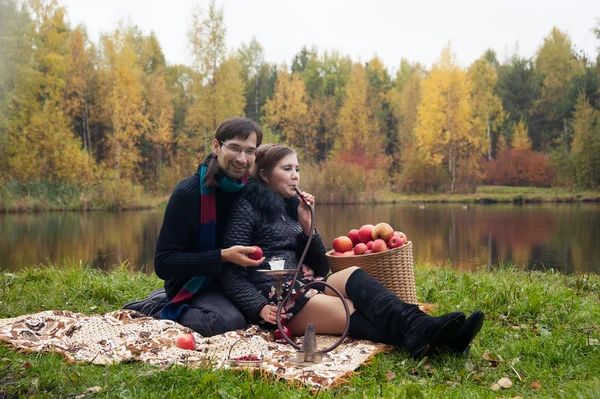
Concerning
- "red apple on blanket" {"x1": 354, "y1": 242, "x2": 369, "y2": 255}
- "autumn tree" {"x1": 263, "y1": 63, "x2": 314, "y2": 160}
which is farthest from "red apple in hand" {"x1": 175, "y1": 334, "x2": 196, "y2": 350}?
"autumn tree" {"x1": 263, "y1": 63, "x2": 314, "y2": 160}

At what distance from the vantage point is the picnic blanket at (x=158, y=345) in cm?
288

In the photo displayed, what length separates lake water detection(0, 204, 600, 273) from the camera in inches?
388

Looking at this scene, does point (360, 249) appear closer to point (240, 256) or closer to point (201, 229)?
point (240, 256)

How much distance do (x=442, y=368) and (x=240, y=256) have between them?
121 centimetres

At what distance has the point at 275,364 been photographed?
2.88 m

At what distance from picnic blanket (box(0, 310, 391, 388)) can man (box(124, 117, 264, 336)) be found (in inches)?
6.7

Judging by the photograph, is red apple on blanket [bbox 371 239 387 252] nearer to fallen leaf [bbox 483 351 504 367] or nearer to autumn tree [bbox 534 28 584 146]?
fallen leaf [bbox 483 351 504 367]

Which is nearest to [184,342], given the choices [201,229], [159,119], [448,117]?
[201,229]

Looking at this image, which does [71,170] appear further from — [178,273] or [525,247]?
[178,273]

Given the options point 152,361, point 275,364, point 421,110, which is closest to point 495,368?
point 275,364

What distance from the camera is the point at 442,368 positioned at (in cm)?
300

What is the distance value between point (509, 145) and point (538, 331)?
3402 centimetres

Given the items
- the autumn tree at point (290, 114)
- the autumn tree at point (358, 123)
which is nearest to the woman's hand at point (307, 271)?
the autumn tree at point (358, 123)

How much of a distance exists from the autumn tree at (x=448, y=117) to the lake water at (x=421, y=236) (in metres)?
9.64
